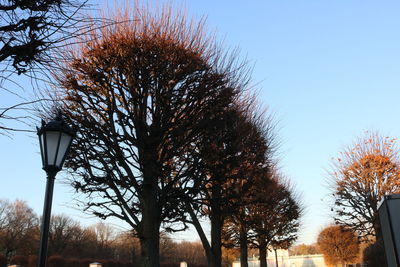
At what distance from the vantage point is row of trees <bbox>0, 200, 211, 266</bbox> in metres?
55.8

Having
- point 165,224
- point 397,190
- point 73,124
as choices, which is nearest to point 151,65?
point 73,124

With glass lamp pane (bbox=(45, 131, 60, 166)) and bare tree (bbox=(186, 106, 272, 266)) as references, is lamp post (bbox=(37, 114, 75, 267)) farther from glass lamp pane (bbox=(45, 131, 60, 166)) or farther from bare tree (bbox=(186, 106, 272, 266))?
bare tree (bbox=(186, 106, 272, 266))

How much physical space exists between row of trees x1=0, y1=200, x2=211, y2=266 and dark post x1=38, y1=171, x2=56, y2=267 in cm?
5025

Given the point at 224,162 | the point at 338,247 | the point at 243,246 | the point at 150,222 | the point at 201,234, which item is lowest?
the point at 338,247

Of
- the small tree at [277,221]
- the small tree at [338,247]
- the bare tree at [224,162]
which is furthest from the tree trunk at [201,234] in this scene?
the small tree at [338,247]

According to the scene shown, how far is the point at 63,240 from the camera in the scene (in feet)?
208

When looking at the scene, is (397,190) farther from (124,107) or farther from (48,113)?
(48,113)

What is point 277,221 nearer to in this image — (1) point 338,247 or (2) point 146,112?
(2) point 146,112

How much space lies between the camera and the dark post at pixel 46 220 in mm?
3862

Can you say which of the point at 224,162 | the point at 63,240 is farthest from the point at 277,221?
the point at 63,240

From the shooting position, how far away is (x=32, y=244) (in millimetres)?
56812

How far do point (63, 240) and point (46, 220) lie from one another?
6633cm

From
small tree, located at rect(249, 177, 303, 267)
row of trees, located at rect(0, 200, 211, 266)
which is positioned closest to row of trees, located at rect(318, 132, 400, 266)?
small tree, located at rect(249, 177, 303, 267)

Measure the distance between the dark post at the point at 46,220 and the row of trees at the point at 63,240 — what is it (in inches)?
1978
